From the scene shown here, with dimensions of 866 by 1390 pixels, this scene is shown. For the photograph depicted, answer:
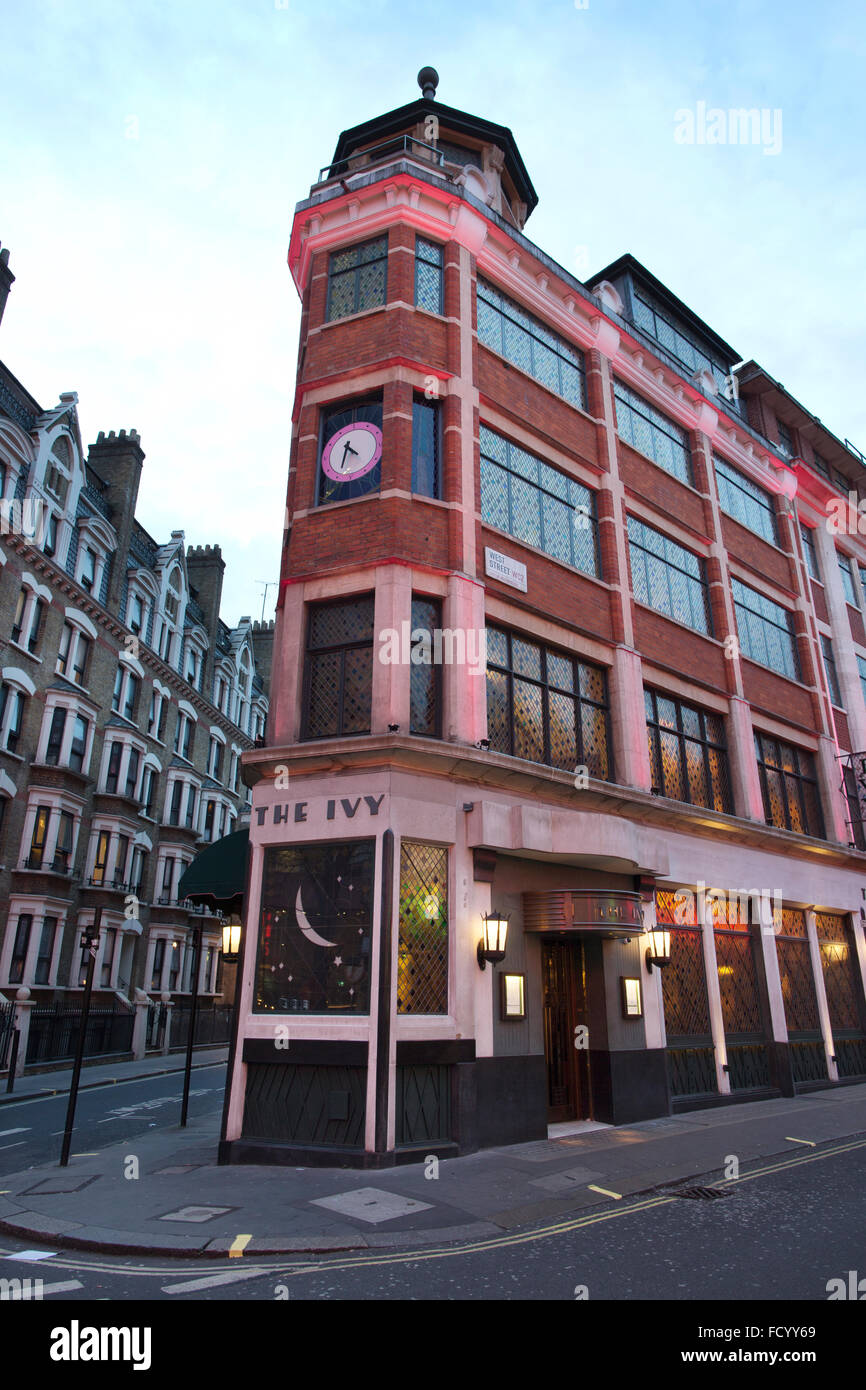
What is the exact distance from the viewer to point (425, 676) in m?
13.4

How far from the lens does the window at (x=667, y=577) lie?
62.6 feet

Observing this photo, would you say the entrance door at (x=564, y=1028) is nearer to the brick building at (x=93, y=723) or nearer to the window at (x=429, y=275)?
the window at (x=429, y=275)

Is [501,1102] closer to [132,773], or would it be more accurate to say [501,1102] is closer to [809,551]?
[809,551]

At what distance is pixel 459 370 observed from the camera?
1550 centimetres

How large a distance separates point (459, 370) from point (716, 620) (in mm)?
9722

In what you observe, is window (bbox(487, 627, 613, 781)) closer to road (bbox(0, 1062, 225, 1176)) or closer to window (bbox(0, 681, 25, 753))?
road (bbox(0, 1062, 225, 1176))

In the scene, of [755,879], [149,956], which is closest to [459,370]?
[755,879]

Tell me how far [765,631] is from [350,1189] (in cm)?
1888

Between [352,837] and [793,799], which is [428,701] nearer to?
[352,837]

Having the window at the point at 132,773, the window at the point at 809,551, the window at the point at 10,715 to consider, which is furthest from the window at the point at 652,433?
the window at the point at 132,773

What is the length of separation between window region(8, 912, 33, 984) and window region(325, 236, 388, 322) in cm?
2047

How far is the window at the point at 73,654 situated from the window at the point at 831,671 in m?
25.4

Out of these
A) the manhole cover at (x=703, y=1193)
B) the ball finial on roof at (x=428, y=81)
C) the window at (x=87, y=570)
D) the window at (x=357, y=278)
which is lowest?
the manhole cover at (x=703, y=1193)

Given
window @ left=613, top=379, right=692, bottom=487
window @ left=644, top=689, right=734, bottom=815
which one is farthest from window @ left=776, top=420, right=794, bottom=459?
window @ left=644, top=689, right=734, bottom=815
